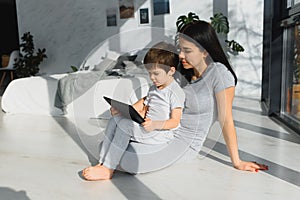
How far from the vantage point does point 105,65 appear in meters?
4.44

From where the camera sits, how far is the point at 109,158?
1.94 metres

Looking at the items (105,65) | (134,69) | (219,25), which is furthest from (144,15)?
(134,69)

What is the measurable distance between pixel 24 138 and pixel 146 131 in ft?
5.04

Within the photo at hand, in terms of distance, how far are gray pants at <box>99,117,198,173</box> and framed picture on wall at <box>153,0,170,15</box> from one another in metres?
3.78

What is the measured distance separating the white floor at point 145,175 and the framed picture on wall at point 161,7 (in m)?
2.89

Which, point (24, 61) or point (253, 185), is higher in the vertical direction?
point (24, 61)

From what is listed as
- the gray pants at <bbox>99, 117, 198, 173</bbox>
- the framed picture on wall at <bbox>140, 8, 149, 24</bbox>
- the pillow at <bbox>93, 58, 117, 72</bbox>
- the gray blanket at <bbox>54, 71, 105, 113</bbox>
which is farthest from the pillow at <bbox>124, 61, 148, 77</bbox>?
the gray pants at <bbox>99, 117, 198, 173</bbox>

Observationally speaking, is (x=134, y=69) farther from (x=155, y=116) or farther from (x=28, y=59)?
(x=28, y=59)

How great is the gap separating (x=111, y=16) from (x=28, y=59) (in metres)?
1.84

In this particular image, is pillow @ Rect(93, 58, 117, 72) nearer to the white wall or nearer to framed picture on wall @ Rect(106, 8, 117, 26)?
the white wall

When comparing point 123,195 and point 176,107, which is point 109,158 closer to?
point 123,195

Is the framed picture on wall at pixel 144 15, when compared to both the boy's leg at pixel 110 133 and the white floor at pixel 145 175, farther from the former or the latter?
the boy's leg at pixel 110 133

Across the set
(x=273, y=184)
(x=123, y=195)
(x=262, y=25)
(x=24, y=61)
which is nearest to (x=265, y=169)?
(x=273, y=184)

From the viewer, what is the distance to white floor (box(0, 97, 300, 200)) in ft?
5.87
